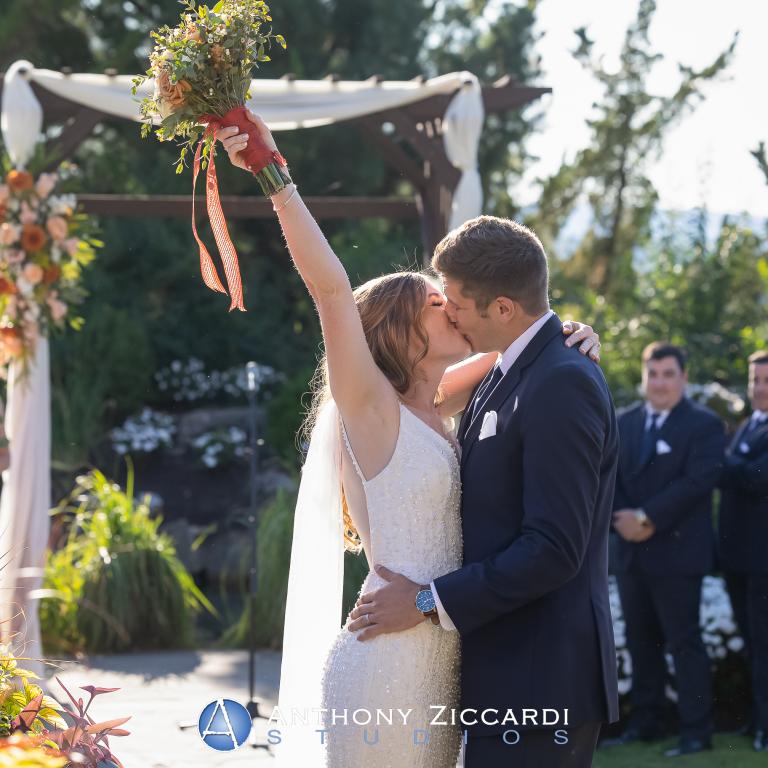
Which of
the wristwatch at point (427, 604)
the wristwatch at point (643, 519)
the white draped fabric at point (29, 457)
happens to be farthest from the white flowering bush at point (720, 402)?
the wristwatch at point (427, 604)

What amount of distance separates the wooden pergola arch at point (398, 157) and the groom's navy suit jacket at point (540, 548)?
16.3ft

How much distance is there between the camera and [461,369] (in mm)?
3244

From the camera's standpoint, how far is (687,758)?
18.0ft

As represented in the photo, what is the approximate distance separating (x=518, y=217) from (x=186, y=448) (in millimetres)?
4839

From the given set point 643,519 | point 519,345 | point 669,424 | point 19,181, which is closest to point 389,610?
point 519,345

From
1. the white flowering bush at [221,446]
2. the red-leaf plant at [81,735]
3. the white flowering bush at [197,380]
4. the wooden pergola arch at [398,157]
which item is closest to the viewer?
the red-leaf plant at [81,735]

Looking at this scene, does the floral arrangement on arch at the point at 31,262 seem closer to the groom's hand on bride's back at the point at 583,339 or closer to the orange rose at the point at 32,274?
the orange rose at the point at 32,274

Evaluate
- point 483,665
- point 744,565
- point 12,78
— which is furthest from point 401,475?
point 12,78

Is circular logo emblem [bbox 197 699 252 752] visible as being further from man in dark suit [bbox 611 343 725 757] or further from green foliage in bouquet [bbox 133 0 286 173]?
man in dark suit [bbox 611 343 725 757]

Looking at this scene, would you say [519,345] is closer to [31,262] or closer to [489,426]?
[489,426]

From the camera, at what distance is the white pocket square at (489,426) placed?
2.48 meters

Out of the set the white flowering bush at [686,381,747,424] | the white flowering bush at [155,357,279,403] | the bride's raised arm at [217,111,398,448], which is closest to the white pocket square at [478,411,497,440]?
the bride's raised arm at [217,111,398,448]

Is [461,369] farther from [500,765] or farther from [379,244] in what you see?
[379,244]

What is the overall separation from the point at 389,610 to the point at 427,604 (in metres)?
0.10
